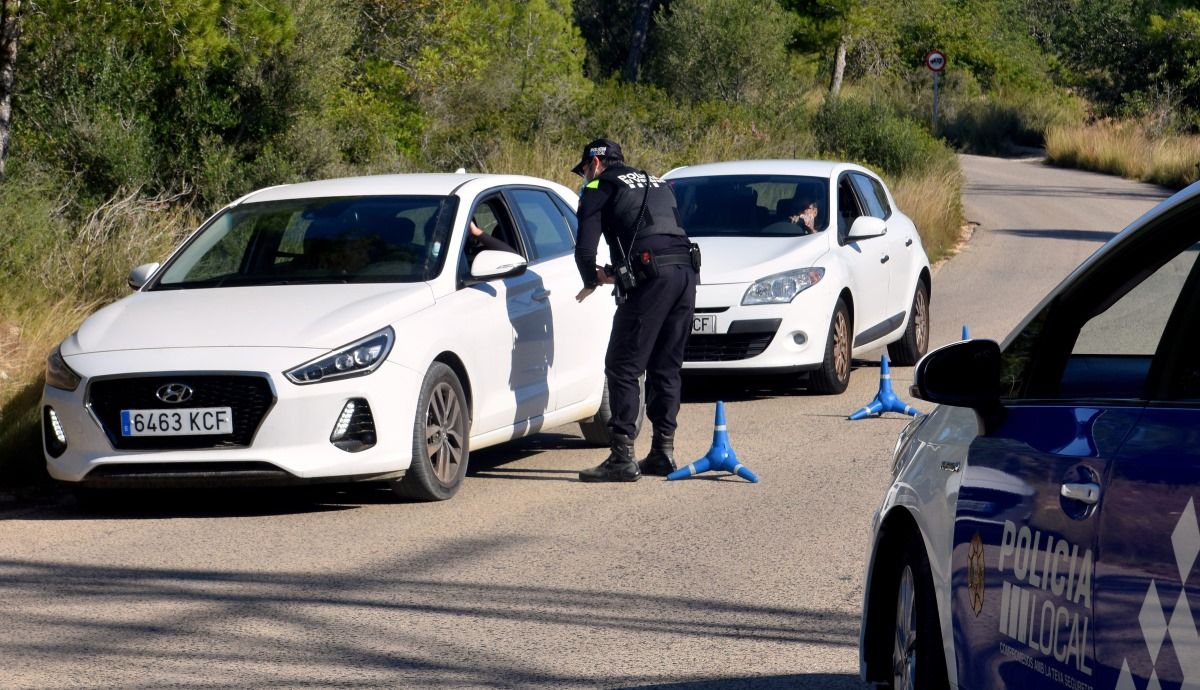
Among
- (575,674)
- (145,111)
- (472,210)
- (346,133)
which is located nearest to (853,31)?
(346,133)

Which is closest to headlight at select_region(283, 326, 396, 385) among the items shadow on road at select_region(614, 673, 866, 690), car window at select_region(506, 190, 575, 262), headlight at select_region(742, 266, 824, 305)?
car window at select_region(506, 190, 575, 262)

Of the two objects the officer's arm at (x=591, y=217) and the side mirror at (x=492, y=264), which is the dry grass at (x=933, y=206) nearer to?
the officer's arm at (x=591, y=217)

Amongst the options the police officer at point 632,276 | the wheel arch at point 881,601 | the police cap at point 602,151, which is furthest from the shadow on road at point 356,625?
the police cap at point 602,151

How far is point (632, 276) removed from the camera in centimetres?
934

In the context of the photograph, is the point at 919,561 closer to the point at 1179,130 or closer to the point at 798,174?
the point at 798,174

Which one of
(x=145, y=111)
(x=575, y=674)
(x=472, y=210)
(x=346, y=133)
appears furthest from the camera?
(x=346, y=133)

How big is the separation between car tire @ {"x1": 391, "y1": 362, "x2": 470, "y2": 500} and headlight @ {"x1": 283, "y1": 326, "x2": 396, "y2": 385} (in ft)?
0.98

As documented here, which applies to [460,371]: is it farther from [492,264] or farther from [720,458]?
[720,458]

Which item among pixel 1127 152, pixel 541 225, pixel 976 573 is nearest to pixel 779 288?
pixel 541 225

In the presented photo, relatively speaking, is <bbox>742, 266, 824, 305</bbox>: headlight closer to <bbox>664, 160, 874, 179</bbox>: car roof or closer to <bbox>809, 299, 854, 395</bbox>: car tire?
<bbox>809, 299, 854, 395</bbox>: car tire

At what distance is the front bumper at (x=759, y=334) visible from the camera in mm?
12219

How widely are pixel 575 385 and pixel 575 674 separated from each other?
467 centimetres

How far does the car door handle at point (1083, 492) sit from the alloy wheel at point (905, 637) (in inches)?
37.3

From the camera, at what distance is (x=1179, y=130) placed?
50.1m
